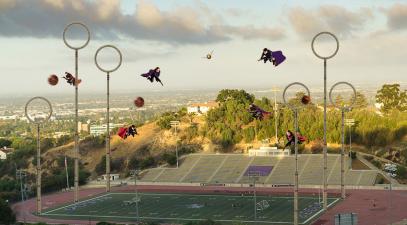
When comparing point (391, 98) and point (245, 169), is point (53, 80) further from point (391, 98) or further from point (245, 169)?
point (391, 98)

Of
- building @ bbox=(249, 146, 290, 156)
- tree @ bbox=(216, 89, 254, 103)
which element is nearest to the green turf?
building @ bbox=(249, 146, 290, 156)

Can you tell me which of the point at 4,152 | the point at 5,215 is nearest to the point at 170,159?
the point at 5,215

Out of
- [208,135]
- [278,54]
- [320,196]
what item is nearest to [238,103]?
[208,135]

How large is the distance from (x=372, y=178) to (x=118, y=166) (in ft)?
139

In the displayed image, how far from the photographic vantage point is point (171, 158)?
98.3m

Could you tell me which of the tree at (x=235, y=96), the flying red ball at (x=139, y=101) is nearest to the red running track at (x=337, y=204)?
the flying red ball at (x=139, y=101)

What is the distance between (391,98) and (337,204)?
3400 inches

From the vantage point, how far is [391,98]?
5758 inches

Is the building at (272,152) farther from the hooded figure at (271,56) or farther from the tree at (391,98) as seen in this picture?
the hooded figure at (271,56)

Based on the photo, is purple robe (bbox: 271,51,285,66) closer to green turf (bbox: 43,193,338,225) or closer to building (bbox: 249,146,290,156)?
green turf (bbox: 43,193,338,225)

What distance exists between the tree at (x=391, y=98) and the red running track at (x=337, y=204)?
71.9 m

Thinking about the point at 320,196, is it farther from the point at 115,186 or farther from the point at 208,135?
the point at 208,135

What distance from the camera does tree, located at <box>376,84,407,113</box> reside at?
473ft

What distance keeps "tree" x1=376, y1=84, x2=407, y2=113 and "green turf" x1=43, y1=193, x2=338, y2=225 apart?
79.1 m
